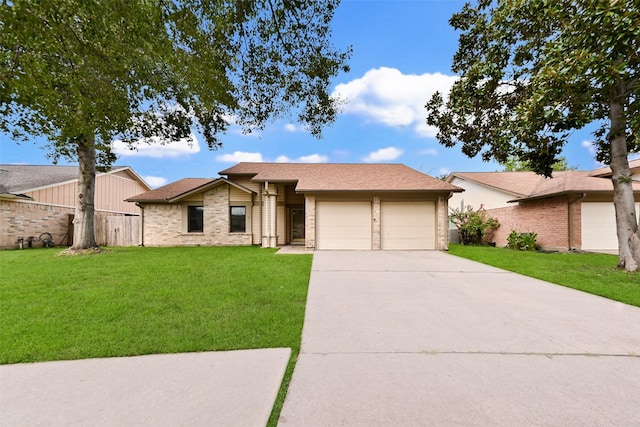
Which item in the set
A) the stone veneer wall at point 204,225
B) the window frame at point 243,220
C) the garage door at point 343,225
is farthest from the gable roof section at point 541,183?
the stone veneer wall at point 204,225

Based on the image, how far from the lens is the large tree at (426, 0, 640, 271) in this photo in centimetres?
612

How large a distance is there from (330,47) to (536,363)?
724cm

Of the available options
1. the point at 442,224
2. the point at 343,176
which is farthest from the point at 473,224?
the point at 343,176

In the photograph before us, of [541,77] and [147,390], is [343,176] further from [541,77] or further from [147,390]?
[147,390]

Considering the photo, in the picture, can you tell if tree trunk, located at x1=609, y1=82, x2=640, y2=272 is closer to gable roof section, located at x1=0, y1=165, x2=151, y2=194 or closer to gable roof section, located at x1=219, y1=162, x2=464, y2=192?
gable roof section, located at x1=219, y1=162, x2=464, y2=192

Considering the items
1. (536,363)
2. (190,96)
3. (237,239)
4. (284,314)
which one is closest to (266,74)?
(190,96)

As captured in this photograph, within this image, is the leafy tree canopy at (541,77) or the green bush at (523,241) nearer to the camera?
the leafy tree canopy at (541,77)

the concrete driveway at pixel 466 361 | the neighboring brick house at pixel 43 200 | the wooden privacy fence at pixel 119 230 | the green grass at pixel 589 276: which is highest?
the neighboring brick house at pixel 43 200

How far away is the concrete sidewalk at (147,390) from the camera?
6.63 feet

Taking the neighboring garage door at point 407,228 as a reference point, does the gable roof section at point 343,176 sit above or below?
above

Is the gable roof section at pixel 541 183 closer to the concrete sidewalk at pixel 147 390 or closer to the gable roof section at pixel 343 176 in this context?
the gable roof section at pixel 343 176

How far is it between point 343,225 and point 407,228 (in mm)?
3090

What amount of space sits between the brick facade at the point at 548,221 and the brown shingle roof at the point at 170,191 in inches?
694

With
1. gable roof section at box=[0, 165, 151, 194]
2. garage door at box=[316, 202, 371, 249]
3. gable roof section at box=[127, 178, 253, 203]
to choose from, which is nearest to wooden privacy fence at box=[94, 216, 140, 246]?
gable roof section at box=[127, 178, 253, 203]
